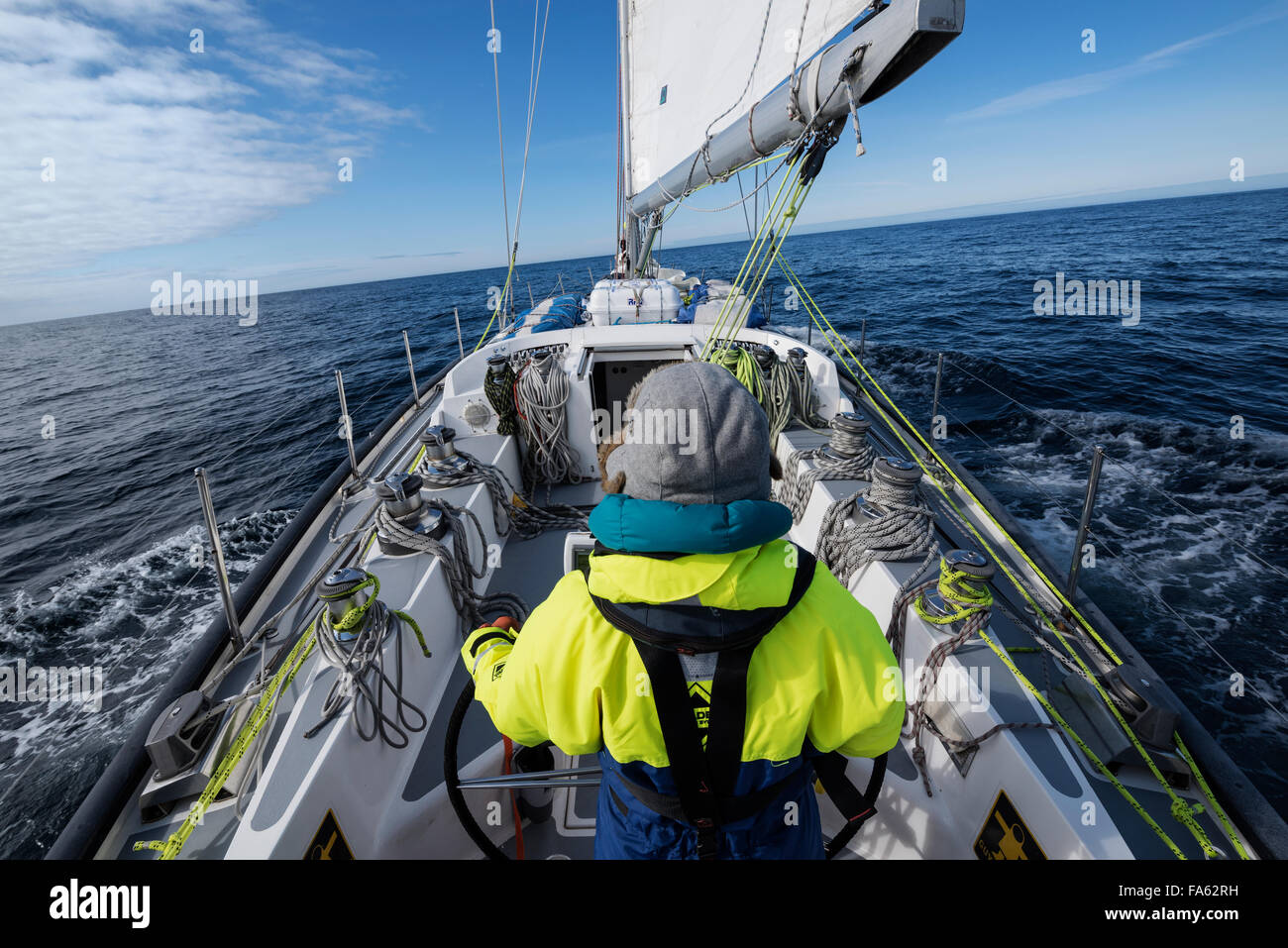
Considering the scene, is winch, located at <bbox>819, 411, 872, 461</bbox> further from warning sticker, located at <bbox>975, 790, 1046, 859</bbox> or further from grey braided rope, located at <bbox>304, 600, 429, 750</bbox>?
grey braided rope, located at <bbox>304, 600, 429, 750</bbox>

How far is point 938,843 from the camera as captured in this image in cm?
206

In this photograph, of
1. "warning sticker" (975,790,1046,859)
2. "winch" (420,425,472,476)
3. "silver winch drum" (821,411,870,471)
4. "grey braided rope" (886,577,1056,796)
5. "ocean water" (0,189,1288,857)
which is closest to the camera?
"warning sticker" (975,790,1046,859)

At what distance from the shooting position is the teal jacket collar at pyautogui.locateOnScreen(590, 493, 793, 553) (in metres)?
0.92

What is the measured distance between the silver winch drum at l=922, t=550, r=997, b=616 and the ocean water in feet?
3.16

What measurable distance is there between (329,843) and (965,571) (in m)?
2.53

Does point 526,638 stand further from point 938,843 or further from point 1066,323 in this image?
point 1066,323

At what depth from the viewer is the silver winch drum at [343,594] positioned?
7.18 feet

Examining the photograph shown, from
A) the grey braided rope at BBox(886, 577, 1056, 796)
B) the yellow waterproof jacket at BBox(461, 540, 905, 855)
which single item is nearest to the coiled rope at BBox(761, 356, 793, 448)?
the grey braided rope at BBox(886, 577, 1056, 796)

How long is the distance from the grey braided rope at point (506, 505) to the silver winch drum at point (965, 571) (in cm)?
264

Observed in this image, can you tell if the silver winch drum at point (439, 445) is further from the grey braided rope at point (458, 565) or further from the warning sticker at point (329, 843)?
the warning sticker at point (329, 843)

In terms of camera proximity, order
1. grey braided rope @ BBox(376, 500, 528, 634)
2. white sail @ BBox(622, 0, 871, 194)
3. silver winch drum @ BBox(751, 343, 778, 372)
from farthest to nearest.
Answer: silver winch drum @ BBox(751, 343, 778, 372)
white sail @ BBox(622, 0, 871, 194)
grey braided rope @ BBox(376, 500, 528, 634)

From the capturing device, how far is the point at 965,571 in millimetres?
2166
